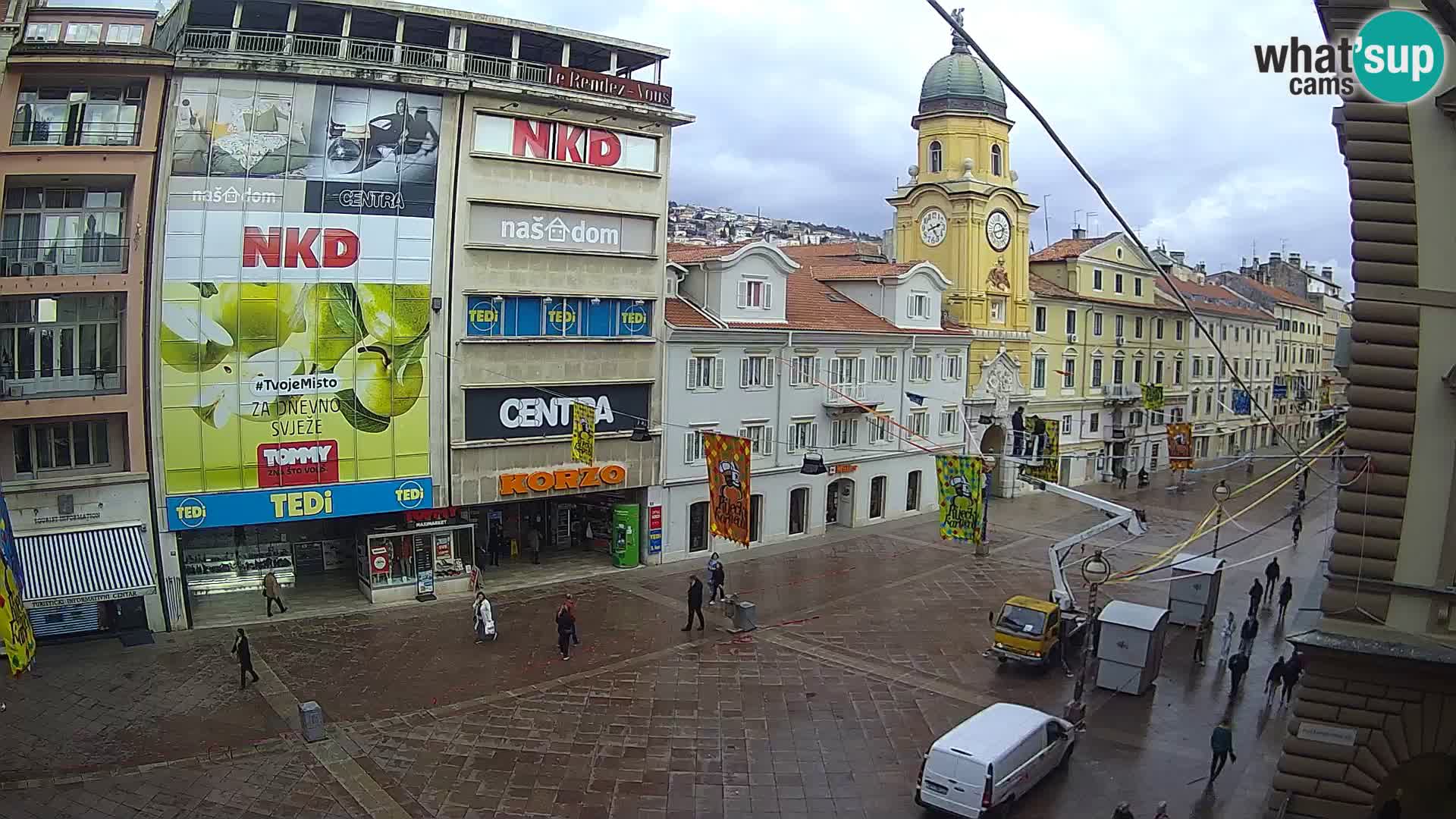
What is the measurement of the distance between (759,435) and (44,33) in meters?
24.0

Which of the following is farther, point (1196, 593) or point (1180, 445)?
point (1180, 445)

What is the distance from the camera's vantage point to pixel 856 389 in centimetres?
4069

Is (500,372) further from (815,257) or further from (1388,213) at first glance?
(815,257)

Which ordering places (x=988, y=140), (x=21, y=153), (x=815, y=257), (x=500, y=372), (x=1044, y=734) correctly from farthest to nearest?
1. (x=815, y=257)
2. (x=988, y=140)
3. (x=500, y=372)
4. (x=21, y=153)
5. (x=1044, y=734)

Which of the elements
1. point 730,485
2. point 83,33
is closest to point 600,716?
point 730,485

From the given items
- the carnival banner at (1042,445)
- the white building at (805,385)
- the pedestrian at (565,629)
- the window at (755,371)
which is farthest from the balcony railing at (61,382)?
the carnival banner at (1042,445)

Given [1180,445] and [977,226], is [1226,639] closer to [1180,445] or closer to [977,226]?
[1180,445]

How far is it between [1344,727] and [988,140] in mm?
39095

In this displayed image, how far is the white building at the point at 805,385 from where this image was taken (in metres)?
34.8

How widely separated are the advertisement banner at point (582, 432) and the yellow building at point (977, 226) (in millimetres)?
23351

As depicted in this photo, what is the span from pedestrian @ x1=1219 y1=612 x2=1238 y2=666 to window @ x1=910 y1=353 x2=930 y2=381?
18.0 metres

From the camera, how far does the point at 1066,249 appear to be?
57.2 m

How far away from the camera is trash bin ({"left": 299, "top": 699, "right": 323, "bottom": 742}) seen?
19.3m

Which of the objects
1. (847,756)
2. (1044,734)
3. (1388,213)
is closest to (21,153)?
(847,756)
